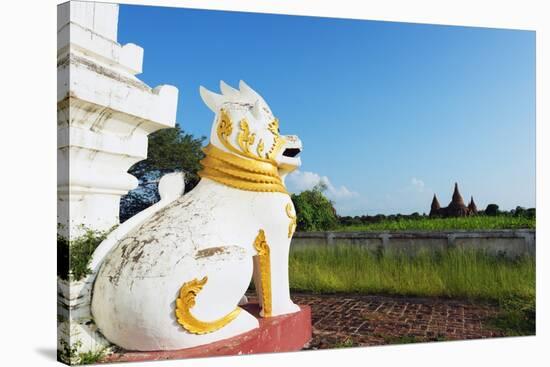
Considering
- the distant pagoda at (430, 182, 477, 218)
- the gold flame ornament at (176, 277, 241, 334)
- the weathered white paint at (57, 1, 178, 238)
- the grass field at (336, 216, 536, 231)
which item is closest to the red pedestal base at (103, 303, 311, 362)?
the gold flame ornament at (176, 277, 241, 334)

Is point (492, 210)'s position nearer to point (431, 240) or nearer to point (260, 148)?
point (431, 240)

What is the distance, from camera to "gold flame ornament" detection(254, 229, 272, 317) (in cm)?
453

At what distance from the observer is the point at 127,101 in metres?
4.30

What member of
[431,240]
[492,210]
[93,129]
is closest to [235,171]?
[93,129]

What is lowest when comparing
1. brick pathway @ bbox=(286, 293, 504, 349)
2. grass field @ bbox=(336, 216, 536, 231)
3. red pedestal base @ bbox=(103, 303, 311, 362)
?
brick pathway @ bbox=(286, 293, 504, 349)

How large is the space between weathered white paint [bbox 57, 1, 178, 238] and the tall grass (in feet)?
12.0

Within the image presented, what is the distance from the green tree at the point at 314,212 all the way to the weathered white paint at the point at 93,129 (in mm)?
3289

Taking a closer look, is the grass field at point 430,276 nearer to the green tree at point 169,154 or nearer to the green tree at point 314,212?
the green tree at point 314,212

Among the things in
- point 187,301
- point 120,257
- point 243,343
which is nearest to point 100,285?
point 120,257

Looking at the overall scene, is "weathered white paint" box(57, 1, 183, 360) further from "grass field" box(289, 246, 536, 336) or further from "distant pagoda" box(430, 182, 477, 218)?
"grass field" box(289, 246, 536, 336)

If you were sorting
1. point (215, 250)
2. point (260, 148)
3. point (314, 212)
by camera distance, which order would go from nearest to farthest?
point (215, 250) → point (260, 148) → point (314, 212)

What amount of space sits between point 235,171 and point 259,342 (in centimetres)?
133

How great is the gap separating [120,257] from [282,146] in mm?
1674

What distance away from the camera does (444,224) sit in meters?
7.10
